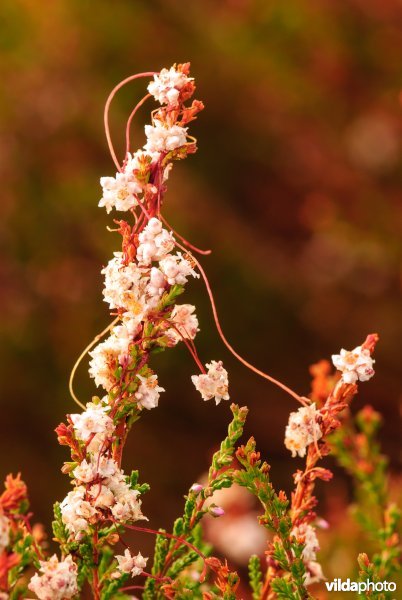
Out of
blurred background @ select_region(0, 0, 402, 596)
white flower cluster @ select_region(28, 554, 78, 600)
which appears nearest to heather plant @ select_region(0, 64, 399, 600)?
white flower cluster @ select_region(28, 554, 78, 600)

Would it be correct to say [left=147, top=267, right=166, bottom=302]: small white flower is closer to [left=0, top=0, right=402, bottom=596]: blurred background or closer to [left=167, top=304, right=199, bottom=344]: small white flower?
[left=167, top=304, right=199, bottom=344]: small white flower

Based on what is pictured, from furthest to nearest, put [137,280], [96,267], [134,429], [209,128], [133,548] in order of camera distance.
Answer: [209,128]
[96,267]
[134,429]
[133,548]
[137,280]

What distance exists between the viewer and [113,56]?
3490mm

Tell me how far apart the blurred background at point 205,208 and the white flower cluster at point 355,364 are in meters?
2.40

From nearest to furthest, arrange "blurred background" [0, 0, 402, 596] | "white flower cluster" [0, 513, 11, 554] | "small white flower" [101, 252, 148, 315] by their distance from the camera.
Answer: "white flower cluster" [0, 513, 11, 554]
"small white flower" [101, 252, 148, 315]
"blurred background" [0, 0, 402, 596]

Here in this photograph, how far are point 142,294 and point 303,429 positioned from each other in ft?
0.60

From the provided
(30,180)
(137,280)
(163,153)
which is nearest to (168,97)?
(163,153)

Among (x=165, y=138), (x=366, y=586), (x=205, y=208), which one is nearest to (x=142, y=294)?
(x=165, y=138)

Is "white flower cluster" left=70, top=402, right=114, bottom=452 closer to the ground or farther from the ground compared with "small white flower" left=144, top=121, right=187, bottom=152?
closer to the ground

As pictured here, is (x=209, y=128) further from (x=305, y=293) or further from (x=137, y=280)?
(x=137, y=280)

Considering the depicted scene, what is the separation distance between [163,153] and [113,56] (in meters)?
3.03

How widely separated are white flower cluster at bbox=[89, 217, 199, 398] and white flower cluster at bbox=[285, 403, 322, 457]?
0.39 feet

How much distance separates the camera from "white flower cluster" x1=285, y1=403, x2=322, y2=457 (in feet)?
2.18

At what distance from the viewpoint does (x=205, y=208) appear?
3.76 metres
